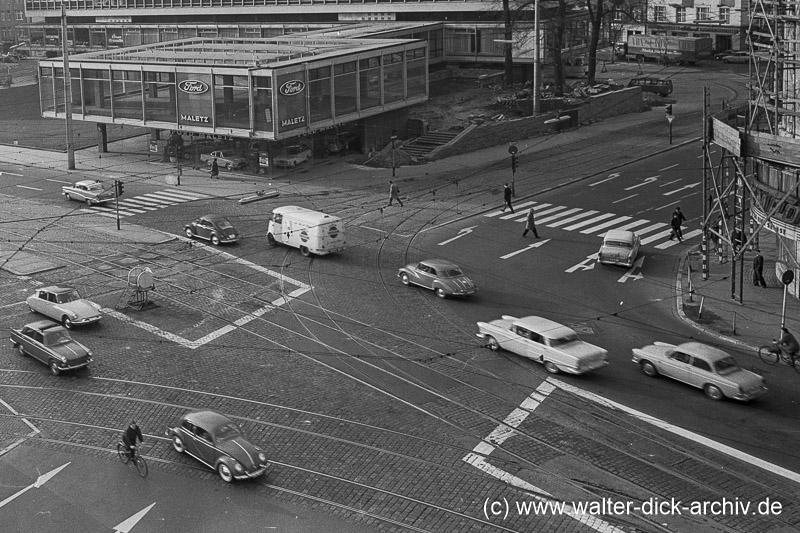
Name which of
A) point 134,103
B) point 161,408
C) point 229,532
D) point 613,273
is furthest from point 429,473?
point 134,103

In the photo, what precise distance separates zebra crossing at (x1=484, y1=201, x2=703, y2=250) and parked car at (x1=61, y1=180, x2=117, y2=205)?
22.6 meters

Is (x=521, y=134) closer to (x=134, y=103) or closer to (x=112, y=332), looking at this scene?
(x=134, y=103)

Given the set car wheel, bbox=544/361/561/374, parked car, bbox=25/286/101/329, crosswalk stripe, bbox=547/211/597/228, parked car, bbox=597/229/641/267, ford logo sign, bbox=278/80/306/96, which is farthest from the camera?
ford logo sign, bbox=278/80/306/96

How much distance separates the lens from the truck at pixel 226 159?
6988cm

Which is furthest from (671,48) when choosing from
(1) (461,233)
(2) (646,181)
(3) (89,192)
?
(3) (89,192)

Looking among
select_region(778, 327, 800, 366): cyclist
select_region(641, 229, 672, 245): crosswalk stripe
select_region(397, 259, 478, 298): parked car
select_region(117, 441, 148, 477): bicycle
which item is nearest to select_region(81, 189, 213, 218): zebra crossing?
select_region(397, 259, 478, 298): parked car

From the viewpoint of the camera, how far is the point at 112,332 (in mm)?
41781

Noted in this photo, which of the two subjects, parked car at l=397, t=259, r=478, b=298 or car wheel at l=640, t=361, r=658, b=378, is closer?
car wheel at l=640, t=361, r=658, b=378

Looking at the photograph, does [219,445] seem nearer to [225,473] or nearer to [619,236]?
[225,473]

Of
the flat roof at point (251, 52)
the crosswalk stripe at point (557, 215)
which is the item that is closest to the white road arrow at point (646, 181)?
the crosswalk stripe at point (557, 215)

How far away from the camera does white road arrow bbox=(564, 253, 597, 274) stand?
49.0m

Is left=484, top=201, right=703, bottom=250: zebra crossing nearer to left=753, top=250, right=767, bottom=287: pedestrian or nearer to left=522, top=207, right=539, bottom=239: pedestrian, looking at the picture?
left=522, top=207, right=539, bottom=239: pedestrian

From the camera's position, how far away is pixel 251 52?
77250 millimetres

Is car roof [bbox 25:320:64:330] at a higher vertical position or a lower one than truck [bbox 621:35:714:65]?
lower
